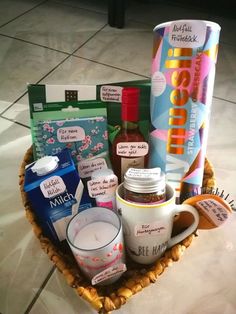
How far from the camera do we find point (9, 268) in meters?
0.62

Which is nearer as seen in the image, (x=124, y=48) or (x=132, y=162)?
(x=132, y=162)

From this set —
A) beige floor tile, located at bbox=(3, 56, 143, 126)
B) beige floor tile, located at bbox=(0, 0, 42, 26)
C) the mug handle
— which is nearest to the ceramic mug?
the mug handle

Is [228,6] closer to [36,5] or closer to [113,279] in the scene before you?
[36,5]

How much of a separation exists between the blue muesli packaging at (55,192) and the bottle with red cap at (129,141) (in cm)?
9

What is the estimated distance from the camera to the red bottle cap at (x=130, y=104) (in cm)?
55

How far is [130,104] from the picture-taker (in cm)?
55

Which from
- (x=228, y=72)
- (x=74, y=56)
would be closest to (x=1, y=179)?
(x=74, y=56)

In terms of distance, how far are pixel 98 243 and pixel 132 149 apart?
170 mm

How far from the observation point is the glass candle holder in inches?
19.0

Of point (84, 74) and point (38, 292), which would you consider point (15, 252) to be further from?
point (84, 74)

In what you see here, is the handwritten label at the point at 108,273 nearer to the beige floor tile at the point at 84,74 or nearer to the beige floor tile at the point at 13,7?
the beige floor tile at the point at 84,74

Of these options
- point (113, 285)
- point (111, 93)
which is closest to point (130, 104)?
point (111, 93)

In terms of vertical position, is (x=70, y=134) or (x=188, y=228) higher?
(x=70, y=134)

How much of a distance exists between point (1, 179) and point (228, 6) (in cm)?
120
